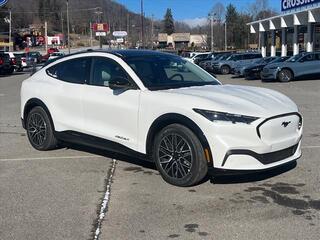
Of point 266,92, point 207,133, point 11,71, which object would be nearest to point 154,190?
point 207,133

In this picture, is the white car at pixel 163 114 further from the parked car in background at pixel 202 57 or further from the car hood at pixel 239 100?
the parked car in background at pixel 202 57

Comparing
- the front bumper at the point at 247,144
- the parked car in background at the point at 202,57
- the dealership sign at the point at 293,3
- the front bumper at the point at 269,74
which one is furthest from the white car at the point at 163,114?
the parked car in background at the point at 202,57

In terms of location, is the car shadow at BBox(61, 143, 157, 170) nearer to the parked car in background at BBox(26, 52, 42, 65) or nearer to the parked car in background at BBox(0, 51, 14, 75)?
the parked car in background at BBox(0, 51, 14, 75)

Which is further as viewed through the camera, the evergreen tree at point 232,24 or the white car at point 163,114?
the evergreen tree at point 232,24

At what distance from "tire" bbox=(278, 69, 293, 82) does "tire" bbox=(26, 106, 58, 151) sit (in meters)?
20.4

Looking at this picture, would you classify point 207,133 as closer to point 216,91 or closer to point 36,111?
point 216,91

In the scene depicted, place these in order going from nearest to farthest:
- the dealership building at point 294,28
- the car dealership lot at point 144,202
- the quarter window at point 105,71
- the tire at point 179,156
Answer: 1. the car dealership lot at point 144,202
2. the tire at point 179,156
3. the quarter window at point 105,71
4. the dealership building at point 294,28

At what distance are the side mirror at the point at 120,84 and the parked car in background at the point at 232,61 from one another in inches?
1216

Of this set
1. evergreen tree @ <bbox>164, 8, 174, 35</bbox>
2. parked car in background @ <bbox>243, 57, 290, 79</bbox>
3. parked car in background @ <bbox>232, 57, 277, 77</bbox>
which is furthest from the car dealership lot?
evergreen tree @ <bbox>164, 8, 174, 35</bbox>

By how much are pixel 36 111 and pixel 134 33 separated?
5120 inches

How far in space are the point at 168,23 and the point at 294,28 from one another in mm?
153149

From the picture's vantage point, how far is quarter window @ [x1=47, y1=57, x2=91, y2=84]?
7414 mm

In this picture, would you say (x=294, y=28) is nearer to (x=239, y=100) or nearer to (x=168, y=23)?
(x=239, y=100)

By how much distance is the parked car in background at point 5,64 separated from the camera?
37959 millimetres
